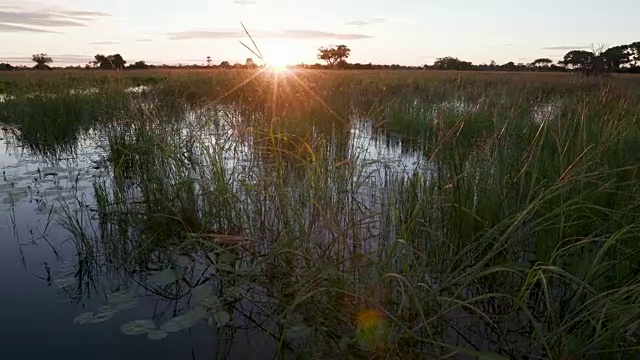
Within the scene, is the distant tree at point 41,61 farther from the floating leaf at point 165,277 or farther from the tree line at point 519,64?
the floating leaf at point 165,277

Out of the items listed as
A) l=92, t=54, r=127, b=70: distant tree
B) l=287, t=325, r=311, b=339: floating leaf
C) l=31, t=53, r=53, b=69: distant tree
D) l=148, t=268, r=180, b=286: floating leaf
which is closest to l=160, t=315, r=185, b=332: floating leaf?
l=148, t=268, r=180, b=286: floating leaf

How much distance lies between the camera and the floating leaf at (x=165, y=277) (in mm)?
3236

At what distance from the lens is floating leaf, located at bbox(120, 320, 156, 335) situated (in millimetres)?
2707

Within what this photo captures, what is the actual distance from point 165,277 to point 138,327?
1.80 ft

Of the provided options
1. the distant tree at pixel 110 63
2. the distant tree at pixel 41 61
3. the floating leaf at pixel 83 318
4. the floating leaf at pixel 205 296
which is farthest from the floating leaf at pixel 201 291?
the distant tree at pixel 41 61

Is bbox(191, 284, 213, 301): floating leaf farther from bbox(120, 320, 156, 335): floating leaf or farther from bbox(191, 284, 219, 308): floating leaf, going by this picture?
bbox(120, 320, 156, 335): floating leaf

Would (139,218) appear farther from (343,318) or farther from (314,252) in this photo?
(343,318)

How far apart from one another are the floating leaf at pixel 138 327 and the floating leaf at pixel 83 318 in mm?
272

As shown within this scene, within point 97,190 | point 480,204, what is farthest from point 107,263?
point 480,204

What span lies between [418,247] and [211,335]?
149 centimetres

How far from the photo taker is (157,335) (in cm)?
268

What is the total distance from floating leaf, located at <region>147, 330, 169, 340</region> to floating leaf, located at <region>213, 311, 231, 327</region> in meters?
0.30

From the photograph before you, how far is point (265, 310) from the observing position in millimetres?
2887

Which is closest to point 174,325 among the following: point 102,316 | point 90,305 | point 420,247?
point 102,316
